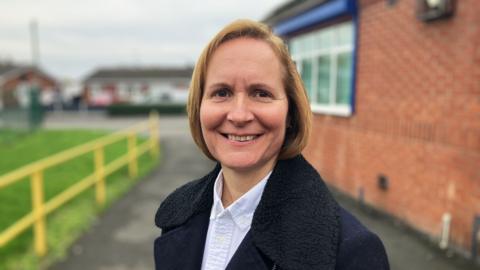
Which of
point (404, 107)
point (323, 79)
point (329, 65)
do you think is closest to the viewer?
point (404, 107)

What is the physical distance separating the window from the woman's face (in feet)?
19.8

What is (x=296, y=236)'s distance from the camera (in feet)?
3.87

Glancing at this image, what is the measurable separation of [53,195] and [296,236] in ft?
24.7

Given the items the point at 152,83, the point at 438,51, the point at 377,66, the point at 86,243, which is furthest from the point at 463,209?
the point at 152,83

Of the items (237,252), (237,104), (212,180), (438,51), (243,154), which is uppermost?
(438,51)

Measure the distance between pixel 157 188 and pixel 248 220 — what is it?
7078mm

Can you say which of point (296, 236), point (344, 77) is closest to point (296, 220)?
point (296, 236)

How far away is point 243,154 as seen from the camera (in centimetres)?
129

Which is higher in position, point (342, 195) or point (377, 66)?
point (377, 66)

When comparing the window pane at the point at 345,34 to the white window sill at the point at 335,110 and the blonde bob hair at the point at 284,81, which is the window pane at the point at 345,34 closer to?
the white window sill at the point at 335,110

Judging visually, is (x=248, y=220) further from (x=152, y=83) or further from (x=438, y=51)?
(x=152, y=83)

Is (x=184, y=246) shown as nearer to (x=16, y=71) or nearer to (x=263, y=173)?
(x=263, y=173)

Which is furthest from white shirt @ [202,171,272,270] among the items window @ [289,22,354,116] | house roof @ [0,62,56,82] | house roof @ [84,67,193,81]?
house roof @ [0,62,56,82]

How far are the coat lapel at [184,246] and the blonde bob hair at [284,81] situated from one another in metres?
0.40
